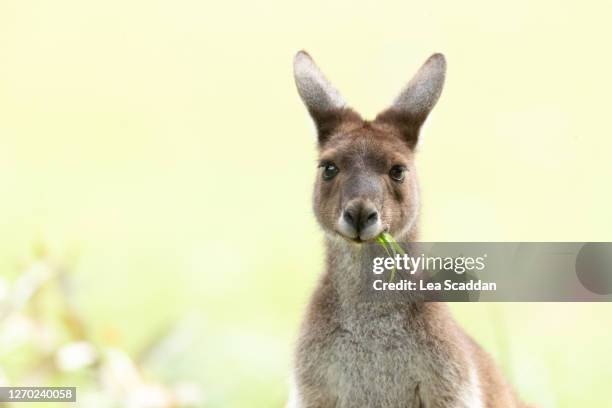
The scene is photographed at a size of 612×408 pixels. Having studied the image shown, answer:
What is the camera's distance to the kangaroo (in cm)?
530

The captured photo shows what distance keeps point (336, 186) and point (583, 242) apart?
4.70 feet

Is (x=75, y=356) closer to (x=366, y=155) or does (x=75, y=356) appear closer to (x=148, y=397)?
(x=148, y=397)

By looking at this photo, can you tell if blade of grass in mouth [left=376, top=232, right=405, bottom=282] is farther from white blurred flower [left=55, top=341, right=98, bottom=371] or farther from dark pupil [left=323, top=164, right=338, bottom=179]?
white blurred flower [left=55, top=341, right=98, bottom=371]

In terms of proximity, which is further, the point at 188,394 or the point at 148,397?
the point at 188,394

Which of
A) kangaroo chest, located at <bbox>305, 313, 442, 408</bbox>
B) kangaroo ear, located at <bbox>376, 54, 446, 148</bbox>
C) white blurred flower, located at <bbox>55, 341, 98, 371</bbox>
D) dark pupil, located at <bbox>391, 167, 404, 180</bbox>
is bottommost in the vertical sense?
kangaroo chest, located at <bbox>305, 313, 442, 408</bbox>

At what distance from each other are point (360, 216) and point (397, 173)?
0.39 m

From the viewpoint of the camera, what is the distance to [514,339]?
6434 mm

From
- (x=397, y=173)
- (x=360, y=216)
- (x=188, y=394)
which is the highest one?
(x=397, y=173)

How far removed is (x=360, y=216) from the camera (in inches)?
197

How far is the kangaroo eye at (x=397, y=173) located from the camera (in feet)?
17.4

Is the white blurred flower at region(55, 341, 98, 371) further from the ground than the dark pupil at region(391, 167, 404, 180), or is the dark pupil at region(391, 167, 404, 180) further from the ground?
the dark pupil at region(391, 167, 404, 180)

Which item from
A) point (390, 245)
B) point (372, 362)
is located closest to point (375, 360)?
point (372, 362)
